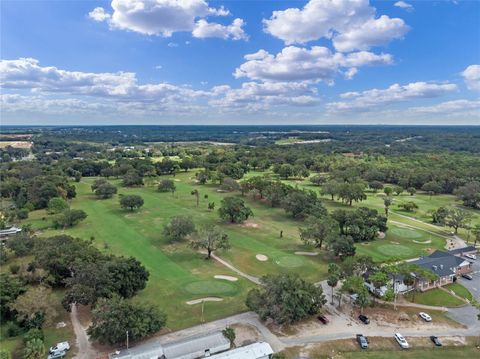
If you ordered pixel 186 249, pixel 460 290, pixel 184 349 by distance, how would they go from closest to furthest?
pixel 184 349 < pixel 460 290 < pixel 186 249

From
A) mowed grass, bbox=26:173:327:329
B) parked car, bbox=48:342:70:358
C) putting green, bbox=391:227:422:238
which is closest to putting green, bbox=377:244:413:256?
putting green, bbox=391:227:422:238

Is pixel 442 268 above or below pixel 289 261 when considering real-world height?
above

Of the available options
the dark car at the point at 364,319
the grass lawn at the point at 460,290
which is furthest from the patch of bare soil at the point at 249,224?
the grass lawn at the point at 460,290

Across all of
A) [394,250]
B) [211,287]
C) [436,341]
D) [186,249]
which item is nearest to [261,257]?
[211,287]

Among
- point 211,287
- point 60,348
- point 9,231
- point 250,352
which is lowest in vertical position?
point 211,287

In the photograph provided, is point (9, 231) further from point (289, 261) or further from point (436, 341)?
point (436, 341)

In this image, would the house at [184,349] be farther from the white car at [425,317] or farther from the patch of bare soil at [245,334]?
the white car at [425,317]

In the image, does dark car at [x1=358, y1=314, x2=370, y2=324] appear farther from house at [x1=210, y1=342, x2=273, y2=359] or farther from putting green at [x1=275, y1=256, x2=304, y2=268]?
putting green at [x1=275, y1=256, x2=304, y2=268]

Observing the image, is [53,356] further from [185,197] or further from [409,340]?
[185,197]
